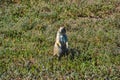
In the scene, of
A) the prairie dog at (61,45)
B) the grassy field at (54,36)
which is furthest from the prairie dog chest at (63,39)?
the grassy field at (54,36)

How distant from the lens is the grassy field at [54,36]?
9789mm

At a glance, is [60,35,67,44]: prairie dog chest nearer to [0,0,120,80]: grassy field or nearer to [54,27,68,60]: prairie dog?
[54,27,68,60]: prairie dog

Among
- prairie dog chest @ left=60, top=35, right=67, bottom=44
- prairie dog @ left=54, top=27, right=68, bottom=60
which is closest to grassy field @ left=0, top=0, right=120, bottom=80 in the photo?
prairie dog @ left=54, top=27, right=68, bottom=60

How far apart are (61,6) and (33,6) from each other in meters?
1.14

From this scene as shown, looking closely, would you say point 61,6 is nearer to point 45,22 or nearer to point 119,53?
point 45,22

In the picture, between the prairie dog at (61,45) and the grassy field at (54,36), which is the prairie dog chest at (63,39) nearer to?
the prairie dog at (61,45)

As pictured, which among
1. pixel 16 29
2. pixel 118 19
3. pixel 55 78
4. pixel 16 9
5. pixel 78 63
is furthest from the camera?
pixel 16 9

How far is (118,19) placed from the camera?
13.6 meters

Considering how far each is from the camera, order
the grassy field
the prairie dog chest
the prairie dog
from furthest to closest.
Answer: the prairie dog chest
the prairie dog
the grassy field

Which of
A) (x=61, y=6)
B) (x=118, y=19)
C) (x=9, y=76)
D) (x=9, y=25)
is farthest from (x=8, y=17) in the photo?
(x=9, y=76)

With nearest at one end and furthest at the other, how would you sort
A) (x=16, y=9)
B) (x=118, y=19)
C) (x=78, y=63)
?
1. (x=78, y=63)
2. (x=118, y=19)
3. (x=16, y=9)

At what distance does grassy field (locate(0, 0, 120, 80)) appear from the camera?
979 centimetres

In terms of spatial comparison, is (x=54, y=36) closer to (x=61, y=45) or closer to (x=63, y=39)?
(x=63, y=39)

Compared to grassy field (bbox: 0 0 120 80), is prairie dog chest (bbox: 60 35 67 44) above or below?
above
